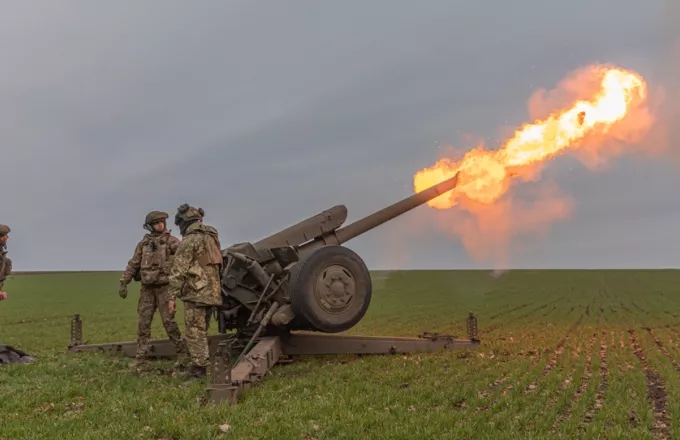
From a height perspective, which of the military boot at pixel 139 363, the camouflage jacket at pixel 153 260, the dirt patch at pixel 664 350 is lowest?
the dirt patch at pixel 664 350

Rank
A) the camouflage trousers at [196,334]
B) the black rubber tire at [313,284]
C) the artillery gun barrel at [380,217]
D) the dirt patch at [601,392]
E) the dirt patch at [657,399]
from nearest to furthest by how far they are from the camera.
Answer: the dirt patch at [657,399], the dirt patch at [601,392], the camouflage trousers at [196,334], the black rubber tire at [313,284], the artillery gun barrel at [380,217]

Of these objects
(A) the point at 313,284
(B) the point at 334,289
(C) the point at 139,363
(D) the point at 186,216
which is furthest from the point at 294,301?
(C) the point at 139,363

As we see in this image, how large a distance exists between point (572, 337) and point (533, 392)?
809 cm

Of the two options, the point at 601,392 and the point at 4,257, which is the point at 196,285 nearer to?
the point at 4,257

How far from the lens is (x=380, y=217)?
12.3 meters

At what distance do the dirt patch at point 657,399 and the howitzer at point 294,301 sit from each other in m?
3.38

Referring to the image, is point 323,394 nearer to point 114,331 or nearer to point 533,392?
point 533,392

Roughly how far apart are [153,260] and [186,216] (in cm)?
155

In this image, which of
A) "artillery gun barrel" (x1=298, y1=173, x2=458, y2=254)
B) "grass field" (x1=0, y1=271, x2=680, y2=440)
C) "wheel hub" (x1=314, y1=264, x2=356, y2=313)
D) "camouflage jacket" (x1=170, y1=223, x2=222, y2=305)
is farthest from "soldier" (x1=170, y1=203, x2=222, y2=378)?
"artillery gun barrel" (x1=298, y1=173, x2=458, y2=254)

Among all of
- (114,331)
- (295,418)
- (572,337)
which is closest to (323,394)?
(295,418)

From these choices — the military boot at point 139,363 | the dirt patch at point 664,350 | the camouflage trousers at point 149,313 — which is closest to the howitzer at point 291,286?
the camouflage trousers at point 149,313

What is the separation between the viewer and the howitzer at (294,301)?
970 cm

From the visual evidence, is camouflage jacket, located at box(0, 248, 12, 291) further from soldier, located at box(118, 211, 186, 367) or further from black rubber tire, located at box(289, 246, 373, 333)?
black rubber tire, located at box(289, 246, 373, 333)

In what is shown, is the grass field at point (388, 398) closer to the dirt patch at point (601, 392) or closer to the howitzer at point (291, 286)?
the dirt patch at point (601, 392)
